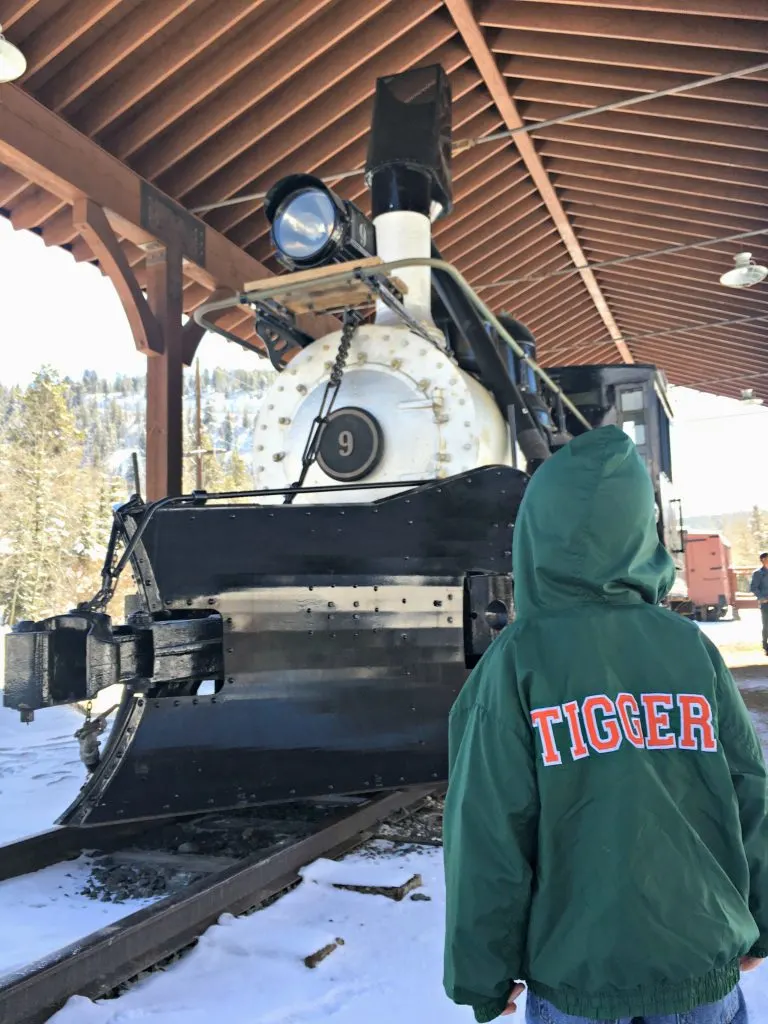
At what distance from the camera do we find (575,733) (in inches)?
43.0

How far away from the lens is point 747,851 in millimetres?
1193

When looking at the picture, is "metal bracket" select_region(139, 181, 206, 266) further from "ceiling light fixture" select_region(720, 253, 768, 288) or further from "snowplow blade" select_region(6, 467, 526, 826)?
"ceiling light fixture" select_region(720, 253, 768, 288)

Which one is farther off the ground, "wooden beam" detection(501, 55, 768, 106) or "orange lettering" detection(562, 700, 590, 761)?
"wooden beam" detection(501, 55, 768, 106)

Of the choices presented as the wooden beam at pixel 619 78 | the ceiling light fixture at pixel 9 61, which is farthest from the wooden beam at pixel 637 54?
the ceiling light fixture at pixel 9 61

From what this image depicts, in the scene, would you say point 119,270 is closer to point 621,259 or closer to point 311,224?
point 311,224

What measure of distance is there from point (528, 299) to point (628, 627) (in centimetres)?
812

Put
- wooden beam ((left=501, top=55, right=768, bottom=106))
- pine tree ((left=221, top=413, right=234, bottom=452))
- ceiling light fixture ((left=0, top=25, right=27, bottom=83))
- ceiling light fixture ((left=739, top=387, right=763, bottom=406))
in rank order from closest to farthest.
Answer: ceiling light fixture ((left=0, top=25, right=27, bottom=83))
wooden beam ((left=501, top=55, right=768, bottom=106))
ceiling light fixture ((left=739, top=387, right=763, bottom=406))
pine tree ((left=221, top=413, right=234, bottom=452))

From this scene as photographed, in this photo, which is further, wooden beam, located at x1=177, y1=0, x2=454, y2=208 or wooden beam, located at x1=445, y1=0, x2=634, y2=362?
wooden beam, located at x1=177, y1=0, x2=454, y2=208

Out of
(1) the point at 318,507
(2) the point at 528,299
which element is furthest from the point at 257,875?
(2) the point at 528,299

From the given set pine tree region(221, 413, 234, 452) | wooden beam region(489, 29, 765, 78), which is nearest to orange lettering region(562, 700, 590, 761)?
wooden beam region(489, 29, 765, 78)

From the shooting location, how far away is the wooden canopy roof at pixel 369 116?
4785mm

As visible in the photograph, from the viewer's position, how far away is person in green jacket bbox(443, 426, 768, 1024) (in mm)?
1037

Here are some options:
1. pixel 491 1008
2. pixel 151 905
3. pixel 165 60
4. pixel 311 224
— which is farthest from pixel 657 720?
pixel 165 60

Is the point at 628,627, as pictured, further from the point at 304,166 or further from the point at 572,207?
the point at 572,207
